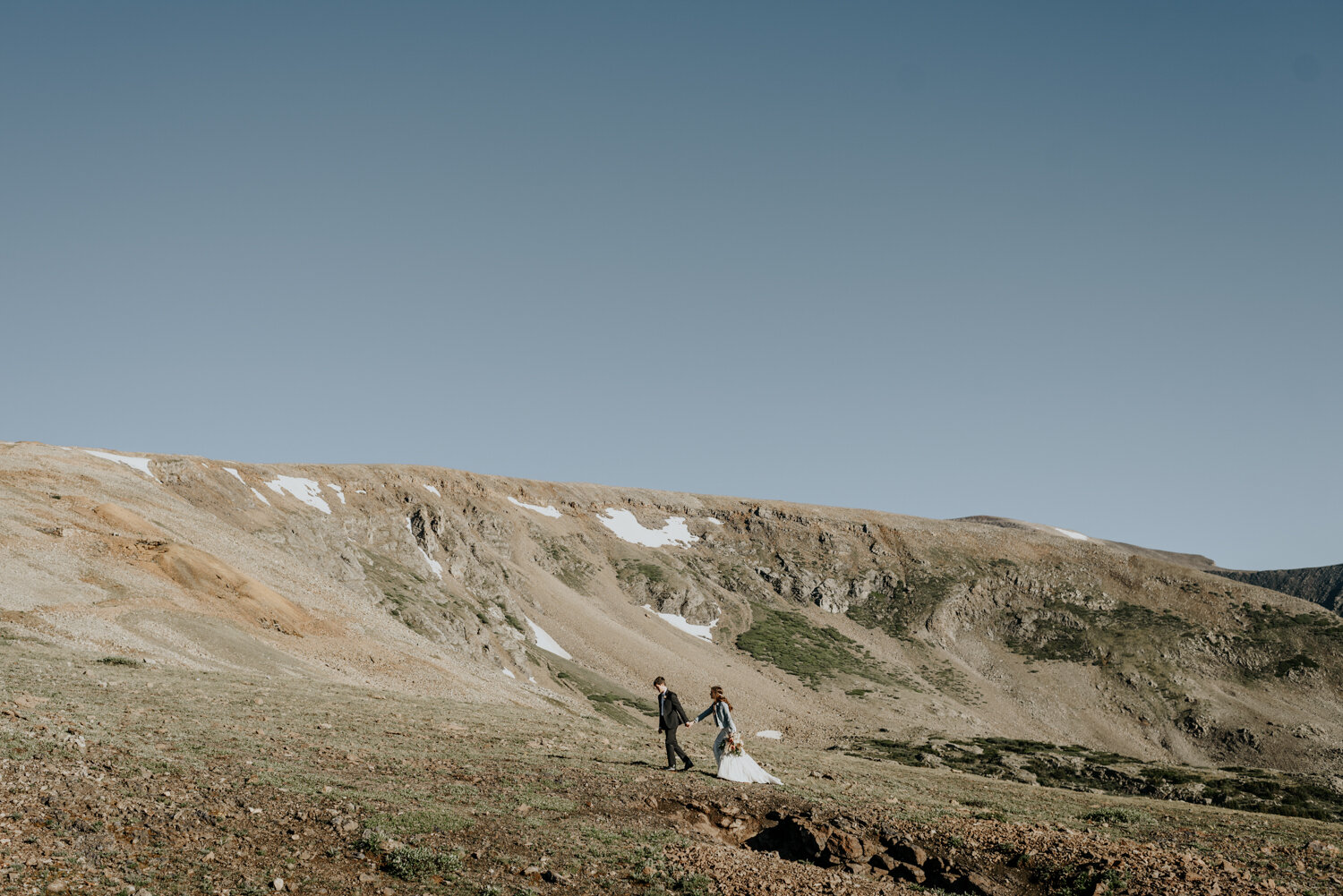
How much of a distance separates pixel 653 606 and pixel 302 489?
40.9 m

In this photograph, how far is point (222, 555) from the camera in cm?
5359

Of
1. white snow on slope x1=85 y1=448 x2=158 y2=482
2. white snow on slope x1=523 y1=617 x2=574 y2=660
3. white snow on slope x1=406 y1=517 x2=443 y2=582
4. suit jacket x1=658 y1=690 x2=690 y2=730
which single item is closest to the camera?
suit jacket x1=658 y1=690 x2=690 y2=730

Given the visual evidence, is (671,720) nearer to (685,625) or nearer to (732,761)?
(732,761)

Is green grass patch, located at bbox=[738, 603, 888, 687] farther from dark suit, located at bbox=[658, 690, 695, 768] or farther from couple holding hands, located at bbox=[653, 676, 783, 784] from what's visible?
couple holding hands, located at bbox=[653, 676, 783, 784]

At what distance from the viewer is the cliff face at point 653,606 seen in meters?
44.8

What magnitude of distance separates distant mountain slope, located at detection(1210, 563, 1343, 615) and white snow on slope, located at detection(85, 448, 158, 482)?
194 metres

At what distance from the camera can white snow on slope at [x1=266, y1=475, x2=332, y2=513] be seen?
85812mm

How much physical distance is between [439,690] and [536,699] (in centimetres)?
1219

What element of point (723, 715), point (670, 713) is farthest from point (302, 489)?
point (723, 715)

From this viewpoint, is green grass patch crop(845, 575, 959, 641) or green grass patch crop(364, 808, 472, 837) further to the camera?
green grass patch crop(845, 575, 959, 641)

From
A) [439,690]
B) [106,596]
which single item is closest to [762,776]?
[439,690]

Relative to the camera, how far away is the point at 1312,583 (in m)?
176

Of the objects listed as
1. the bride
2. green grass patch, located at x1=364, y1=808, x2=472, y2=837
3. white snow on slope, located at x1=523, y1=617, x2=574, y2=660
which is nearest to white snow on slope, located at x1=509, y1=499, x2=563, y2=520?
white snow on slope, located at x1=523, y1=617, x2=574, y2=660

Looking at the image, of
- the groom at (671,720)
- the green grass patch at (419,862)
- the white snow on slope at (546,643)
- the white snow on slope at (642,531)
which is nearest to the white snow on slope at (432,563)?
the white snow on slope at (546,643)
